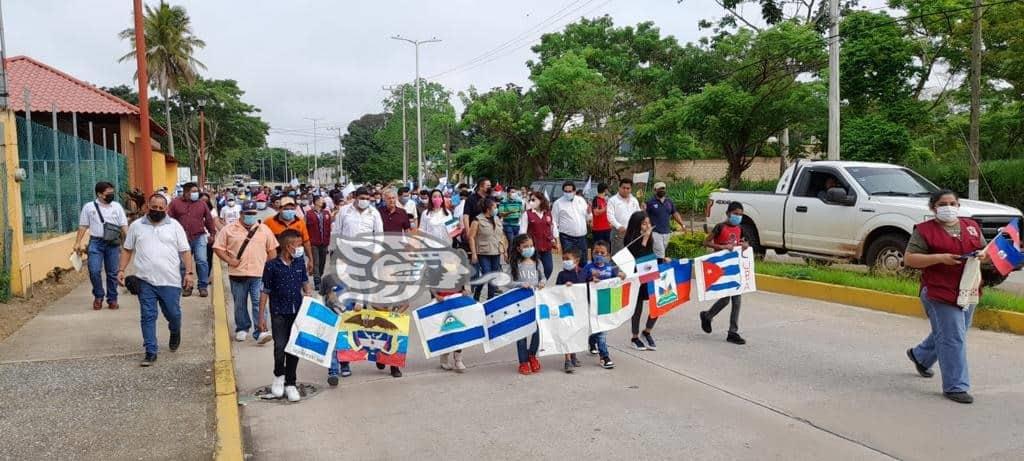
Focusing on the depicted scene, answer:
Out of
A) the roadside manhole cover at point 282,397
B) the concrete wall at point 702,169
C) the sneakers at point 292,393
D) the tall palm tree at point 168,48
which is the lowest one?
the roadside manhole cover at point 282,397

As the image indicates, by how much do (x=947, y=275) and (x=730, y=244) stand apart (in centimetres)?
264

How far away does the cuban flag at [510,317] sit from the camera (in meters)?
7.28

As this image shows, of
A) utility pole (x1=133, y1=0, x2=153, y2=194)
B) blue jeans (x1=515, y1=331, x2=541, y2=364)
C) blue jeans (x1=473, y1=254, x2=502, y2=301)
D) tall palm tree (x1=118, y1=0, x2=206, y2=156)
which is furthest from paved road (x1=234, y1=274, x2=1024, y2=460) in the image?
tall palm tree (x1=118, y1=0, x2=206, y2=156)

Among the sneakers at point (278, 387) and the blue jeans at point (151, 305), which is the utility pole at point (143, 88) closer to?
the blue jeans at point (151, 305)

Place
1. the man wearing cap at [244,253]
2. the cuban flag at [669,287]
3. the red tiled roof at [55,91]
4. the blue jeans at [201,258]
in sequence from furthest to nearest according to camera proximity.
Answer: the red tiled roof at [55,91] → the blue jeans at [201,258] → the man wearing cap at [244,253] → the cuban flag at [669,287]

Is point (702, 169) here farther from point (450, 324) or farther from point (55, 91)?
point (450, 324)

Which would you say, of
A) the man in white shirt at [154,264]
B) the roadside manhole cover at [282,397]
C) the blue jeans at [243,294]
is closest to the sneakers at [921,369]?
the roadside manhole cover at [282,397]

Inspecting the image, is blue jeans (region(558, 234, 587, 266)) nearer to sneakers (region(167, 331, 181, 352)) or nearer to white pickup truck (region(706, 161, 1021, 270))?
white pickup truck (region(706, 161, 1021, 270))

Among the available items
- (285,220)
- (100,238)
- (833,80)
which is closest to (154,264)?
(285,220)

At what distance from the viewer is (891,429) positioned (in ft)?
18.1

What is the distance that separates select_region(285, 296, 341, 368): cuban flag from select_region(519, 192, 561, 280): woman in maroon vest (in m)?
4.16

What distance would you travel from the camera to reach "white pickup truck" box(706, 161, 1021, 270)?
11211 mm

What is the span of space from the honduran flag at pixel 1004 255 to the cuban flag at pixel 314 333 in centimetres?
528

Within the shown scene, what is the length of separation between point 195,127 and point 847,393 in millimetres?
61366
